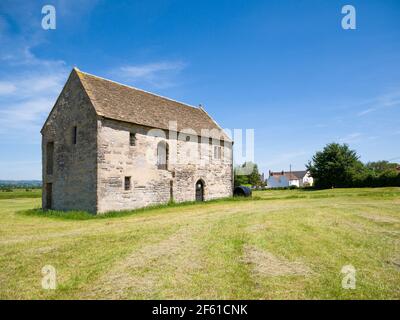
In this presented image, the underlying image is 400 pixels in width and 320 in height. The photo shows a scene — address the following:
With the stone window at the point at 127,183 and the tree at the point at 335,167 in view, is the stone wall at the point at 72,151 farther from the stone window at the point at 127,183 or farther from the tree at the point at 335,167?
the tree at the point at 335,167

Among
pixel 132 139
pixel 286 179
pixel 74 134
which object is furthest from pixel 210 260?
pixel 286 179

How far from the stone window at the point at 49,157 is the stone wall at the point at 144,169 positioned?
21.6ft

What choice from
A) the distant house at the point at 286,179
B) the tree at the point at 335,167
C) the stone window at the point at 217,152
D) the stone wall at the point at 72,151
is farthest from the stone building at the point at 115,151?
the distant house at the point at 286,179

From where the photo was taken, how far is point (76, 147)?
60.1 feet

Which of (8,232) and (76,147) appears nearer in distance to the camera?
(8,232)

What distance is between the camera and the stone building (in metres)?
17.2

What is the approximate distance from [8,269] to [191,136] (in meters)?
18.6

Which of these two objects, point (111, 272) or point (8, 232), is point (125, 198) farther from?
point (111, 272)

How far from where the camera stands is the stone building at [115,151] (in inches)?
678

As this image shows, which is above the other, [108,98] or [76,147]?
[108,98]

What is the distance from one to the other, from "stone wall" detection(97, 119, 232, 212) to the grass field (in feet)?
19.6

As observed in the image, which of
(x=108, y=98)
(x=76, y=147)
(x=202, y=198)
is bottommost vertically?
(x=202, y=198)
